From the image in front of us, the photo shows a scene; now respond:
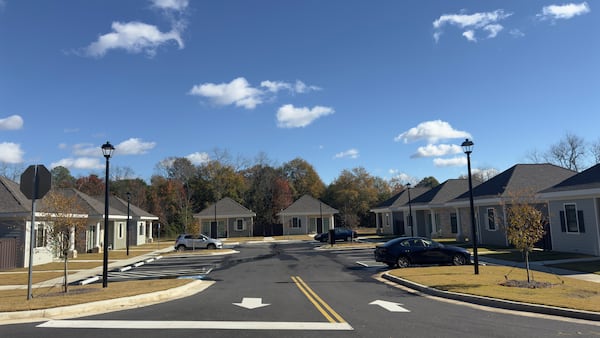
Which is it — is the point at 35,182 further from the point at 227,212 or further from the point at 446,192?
the point at 227,212

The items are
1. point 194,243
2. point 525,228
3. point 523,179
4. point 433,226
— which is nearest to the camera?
point 525,228

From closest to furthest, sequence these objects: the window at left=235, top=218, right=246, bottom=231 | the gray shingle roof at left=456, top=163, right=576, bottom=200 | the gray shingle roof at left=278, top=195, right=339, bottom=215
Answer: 1. the gray shingle roof at left=456, top=163, right=576, bottom=200
2. the gray shingle roof at left=278, top=195, right=339, bottom=215
3. the window at left=235, top=218, right=246, bottom=231

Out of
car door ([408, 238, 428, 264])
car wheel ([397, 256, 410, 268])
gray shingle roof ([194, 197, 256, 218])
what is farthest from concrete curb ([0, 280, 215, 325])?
gray shingle roof ([194, 197, 256, 218])

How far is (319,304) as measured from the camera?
36.2ft

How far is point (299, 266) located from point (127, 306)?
37.7 ft

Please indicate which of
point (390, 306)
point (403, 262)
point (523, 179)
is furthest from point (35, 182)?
point (523, 179)

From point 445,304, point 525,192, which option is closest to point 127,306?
point 445,304

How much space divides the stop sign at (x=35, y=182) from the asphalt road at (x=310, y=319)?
4.05 meters

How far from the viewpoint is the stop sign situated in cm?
1173

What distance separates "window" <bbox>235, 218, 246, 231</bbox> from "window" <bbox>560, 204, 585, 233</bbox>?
39.3 m

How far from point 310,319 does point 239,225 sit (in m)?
47.6

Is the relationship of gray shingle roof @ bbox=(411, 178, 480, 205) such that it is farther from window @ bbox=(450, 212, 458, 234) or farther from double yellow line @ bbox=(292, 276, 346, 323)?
double yellow line @ bbox=(292, 276, 346, 323)

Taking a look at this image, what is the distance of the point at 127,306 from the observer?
11.2 metres

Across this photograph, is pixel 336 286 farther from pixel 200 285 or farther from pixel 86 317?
pixel 86 317
